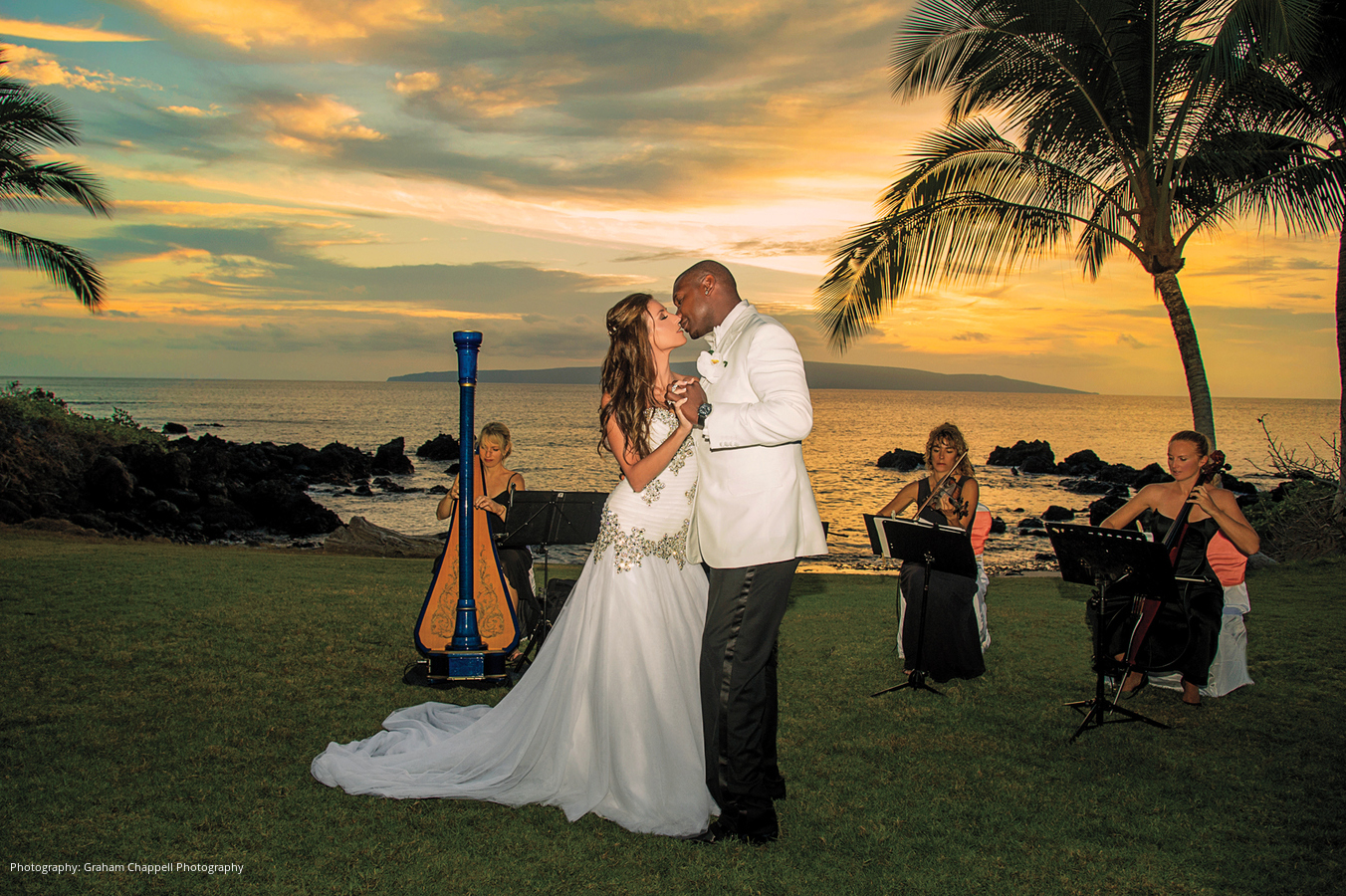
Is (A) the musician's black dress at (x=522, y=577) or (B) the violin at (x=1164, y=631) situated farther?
(A) the musician's black dress at (x=522, y=577)

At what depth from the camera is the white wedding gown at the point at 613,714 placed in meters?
3.76

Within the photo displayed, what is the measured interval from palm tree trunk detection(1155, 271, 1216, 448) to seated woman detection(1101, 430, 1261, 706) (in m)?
6.15

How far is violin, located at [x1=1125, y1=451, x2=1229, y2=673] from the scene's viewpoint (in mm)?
5410

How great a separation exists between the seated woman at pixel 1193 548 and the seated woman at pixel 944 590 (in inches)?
40.2

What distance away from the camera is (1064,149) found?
11.4 m

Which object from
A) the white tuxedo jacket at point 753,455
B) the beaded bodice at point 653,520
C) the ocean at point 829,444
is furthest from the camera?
the ocean at point 829,444

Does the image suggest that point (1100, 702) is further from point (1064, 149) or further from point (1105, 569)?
point (1064, 149)

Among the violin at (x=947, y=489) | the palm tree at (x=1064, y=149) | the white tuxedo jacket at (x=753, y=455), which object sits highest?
the palm tree at (x=1064, y=149)

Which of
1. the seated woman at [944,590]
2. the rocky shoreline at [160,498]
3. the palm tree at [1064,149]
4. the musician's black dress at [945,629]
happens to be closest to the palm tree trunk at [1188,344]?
the palm tree at [1064,149]

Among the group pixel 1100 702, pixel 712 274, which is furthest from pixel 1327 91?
pixel 712 274

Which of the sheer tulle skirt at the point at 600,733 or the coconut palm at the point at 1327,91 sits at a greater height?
the coconut palm at the point at 1327,91

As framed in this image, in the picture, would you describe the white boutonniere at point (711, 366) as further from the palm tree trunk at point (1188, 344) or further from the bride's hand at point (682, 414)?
the palm tree trunk at point (1188, 344)

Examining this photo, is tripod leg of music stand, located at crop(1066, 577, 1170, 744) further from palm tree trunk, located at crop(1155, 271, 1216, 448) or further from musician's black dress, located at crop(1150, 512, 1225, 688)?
palm tree trunk, located at crop(1155, 271, 1216, 448)

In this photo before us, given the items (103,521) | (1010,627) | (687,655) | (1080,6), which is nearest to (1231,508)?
(1010,627)
